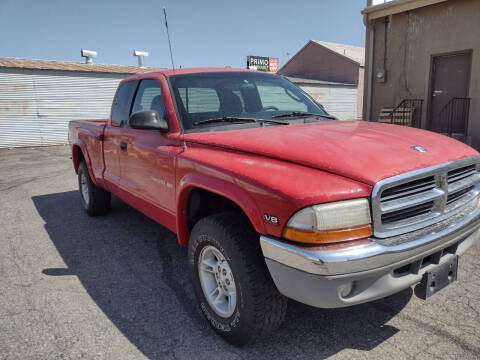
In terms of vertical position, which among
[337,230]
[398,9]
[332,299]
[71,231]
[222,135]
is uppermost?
[398,9]

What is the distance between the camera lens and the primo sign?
4017 centimetres

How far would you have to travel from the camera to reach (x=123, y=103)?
4.28 m

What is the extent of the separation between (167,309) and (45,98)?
53.5ft

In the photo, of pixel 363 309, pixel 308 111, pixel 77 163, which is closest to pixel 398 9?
pixel 308 111

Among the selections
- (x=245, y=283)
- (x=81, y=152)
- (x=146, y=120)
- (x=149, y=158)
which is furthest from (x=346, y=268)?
(x=81, y=152)

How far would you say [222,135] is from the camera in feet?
9.09

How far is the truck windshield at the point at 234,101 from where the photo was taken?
10.1ft

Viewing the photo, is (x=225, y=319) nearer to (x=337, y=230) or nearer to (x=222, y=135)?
(x=337, y=230)

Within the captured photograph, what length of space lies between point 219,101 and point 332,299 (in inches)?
77.5

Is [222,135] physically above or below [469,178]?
above

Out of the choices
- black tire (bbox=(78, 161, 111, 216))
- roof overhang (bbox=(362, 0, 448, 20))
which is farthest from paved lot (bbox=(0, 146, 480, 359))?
roof overhang (bbox=(362, 0, 448, 20))

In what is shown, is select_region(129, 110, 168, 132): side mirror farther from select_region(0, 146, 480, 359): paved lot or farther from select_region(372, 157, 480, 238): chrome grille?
select_region(372, 157, 480, 238): chrome grille

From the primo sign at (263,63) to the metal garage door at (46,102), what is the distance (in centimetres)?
2449

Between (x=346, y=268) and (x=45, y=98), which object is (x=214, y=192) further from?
(x=45, y=98)
